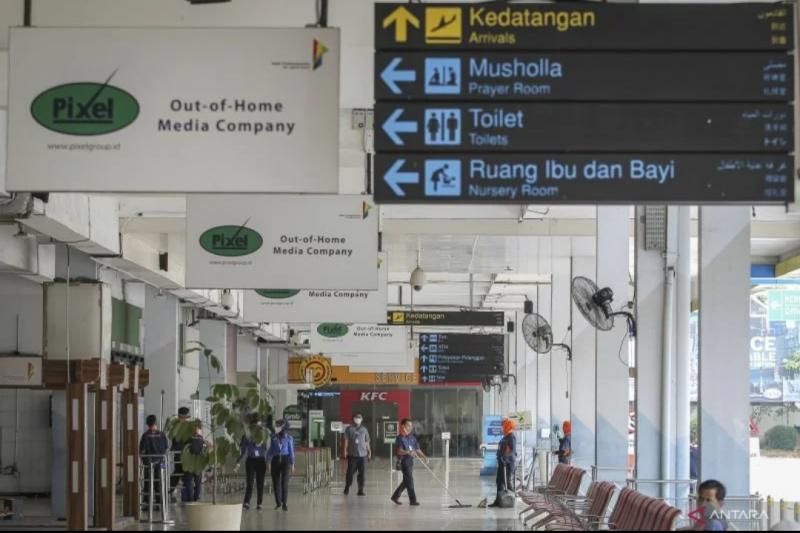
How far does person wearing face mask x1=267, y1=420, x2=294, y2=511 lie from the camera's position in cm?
2078

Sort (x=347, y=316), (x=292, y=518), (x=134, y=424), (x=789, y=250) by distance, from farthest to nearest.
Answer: (x=789, y=250)
(x=292, y=518)
(x=134, y=424)
(x=347, y=316)

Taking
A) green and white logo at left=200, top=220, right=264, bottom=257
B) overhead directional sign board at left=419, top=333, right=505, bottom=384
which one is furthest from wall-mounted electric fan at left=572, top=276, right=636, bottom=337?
overhead directional sign board at left=419, top=333, right=505, bottom=384

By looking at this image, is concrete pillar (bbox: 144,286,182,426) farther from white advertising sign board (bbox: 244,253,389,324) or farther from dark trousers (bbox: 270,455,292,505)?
white advertising sign board (bbox: 244,253,389,324)

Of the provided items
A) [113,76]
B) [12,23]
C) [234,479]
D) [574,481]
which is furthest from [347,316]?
[234,479]

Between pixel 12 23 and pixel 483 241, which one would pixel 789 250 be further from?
pixel 12 23

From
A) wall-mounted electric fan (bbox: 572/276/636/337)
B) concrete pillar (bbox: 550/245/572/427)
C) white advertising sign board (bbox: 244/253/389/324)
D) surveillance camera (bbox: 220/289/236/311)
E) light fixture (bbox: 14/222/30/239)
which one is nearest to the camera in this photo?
light fixture (bbox: 14/222/30/239)

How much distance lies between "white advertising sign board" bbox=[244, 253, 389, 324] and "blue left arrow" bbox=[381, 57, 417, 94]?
8.55 m

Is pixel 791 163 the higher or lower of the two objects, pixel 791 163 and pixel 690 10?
the lower

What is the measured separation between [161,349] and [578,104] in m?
18.2

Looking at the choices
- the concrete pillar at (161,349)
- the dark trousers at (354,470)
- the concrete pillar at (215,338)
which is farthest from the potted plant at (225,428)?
the concrete pillar at (215,338)

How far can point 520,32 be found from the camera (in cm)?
714

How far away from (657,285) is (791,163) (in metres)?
9.00

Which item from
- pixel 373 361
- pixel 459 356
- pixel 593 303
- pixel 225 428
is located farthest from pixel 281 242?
pixel 459 356

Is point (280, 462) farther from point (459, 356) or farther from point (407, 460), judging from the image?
point (459, 356)
